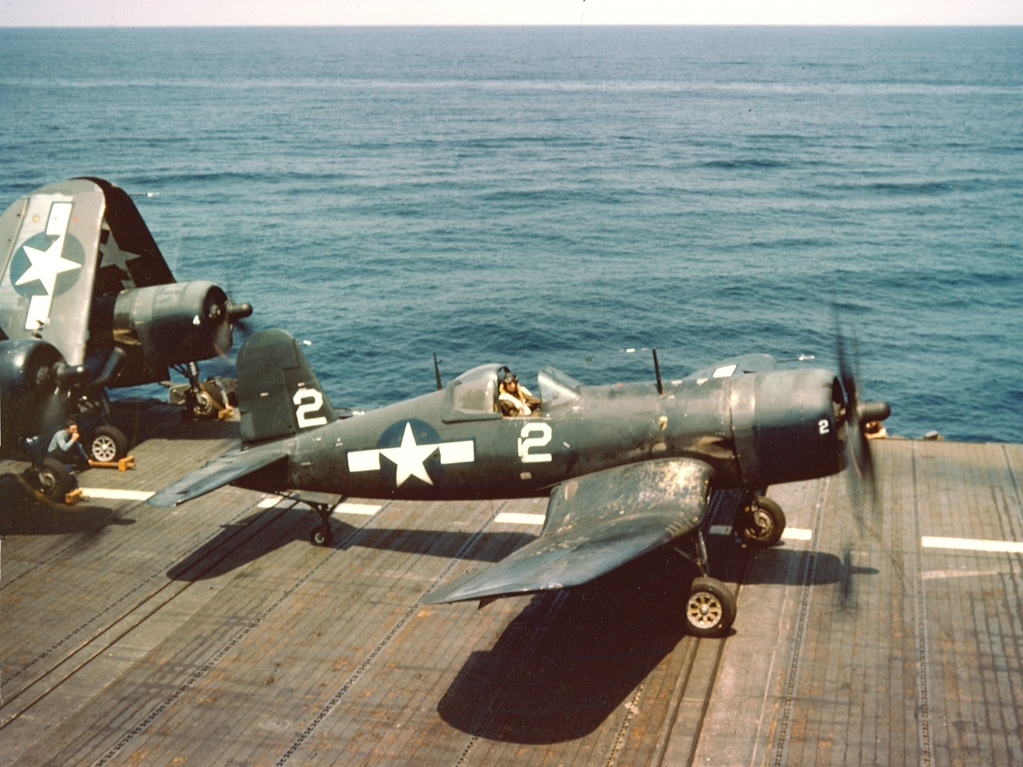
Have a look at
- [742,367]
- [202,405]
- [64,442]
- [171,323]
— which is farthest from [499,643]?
[202,405]

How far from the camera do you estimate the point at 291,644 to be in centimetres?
1238

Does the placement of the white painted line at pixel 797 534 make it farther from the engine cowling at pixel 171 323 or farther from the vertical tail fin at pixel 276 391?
the engine cowling at pixel 171 323

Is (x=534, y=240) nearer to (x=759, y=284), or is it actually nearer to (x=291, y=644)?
(x=759, y=284)

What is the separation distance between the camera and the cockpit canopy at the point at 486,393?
1348 cm

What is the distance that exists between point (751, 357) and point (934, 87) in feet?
471

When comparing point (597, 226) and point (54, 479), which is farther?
point (597, 226)

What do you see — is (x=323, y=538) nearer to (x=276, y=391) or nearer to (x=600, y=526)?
(x=276, y=391)

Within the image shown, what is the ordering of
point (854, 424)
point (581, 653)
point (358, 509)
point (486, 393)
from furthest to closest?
1. point (358, 509)
2. point (486, 393)
3. point (854, 424)
4. point (581, 653)

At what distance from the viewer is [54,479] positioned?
17.4m

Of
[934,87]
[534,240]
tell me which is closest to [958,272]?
[534,240]

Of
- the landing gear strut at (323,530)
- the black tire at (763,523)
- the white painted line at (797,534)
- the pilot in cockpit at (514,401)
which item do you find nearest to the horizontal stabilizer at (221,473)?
the landing gear strut at (323,530)

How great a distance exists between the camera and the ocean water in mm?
37406

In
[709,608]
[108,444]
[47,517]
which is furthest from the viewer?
[108,444]

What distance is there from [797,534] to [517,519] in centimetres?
461
